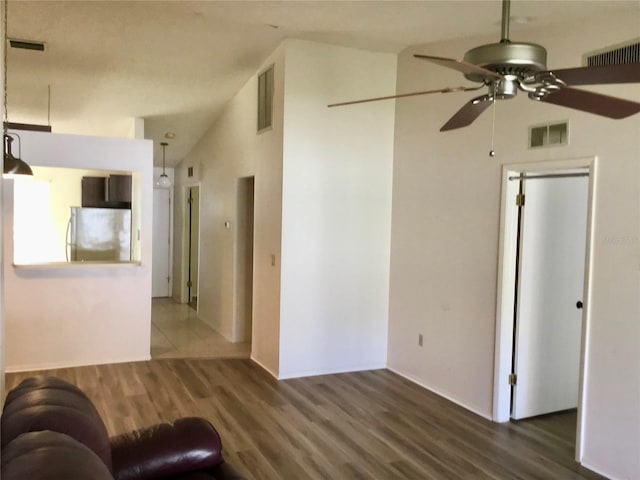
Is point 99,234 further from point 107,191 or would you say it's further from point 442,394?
point 442,394

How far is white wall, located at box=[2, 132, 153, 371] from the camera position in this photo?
5.05m

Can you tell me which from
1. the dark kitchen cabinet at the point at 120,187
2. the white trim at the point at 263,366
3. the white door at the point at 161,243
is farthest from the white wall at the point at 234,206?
the dark kitchen cabinet at the point at 120,187

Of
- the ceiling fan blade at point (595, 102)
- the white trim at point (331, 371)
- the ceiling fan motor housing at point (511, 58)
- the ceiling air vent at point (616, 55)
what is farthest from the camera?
the white trim at point (331, 371)

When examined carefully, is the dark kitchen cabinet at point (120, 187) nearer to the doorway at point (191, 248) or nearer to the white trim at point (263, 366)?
the doorway at point (191, 248)

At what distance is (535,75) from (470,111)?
585 mm

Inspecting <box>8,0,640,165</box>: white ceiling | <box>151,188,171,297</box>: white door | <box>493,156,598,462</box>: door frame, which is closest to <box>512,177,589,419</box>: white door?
<box>493,156,598,462</box>: door frame

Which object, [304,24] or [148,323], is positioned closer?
[304,24]

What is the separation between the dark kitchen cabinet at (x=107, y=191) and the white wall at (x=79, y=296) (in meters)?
1.78

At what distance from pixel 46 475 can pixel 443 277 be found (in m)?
3.80

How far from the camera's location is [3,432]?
5.75ft

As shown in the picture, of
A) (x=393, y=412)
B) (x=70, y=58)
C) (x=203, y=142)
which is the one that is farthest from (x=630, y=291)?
(x=203, y=142)

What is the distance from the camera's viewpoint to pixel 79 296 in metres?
5.29

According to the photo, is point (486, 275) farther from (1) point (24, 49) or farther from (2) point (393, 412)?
(1) point (24, 49)

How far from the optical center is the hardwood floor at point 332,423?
11.0ft
